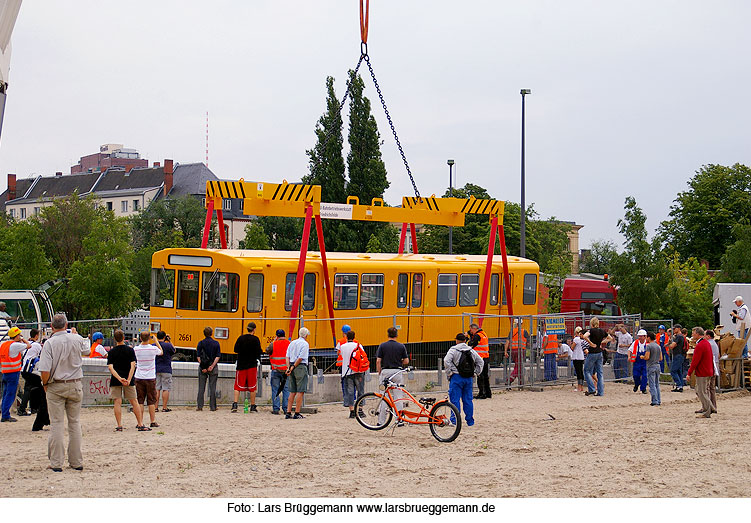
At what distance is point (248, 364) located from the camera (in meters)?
18.8

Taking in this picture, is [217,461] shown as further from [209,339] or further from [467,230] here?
[467,230]

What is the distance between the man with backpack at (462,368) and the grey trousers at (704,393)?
498cm

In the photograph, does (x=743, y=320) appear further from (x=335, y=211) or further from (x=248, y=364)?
(x=248, y=364)

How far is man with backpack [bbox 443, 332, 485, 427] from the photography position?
52.9ft

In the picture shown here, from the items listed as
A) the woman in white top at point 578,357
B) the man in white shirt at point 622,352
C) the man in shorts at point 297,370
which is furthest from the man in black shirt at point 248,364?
the man in white shirt at point 622,352

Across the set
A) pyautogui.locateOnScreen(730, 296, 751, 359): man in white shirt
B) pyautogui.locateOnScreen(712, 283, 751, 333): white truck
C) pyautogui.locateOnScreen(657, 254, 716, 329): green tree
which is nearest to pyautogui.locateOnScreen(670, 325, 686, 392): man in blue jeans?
pyautogui.locateOnScreen(730, 296, 751, 359): man in white shirt

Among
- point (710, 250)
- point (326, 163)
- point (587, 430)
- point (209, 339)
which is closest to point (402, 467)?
point (587, 430)

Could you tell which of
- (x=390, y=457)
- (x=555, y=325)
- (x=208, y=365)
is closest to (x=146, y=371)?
(x=208, y=365)

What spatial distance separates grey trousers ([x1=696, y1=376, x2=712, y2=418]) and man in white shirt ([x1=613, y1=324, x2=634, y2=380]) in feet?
24.1

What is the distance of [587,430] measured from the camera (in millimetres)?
16562

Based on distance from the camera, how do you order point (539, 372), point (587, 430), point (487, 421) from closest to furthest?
point (587, 430) → point (487, 421) → point (539, 372)

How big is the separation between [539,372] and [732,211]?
158ft

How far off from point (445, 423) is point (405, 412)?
94 centimetres

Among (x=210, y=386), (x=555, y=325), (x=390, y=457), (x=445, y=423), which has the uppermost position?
(x=555, y=325)
